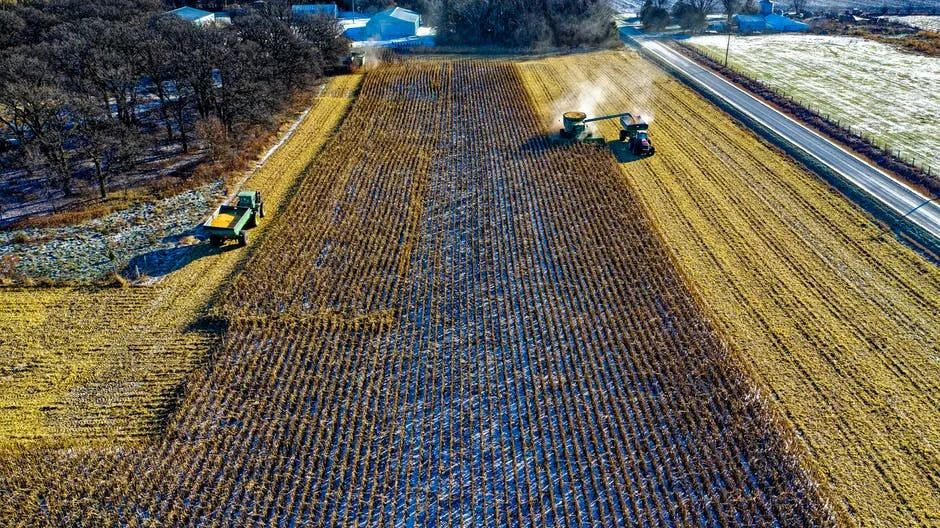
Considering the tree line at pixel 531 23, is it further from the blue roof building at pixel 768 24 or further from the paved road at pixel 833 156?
the blue roof building at pixel 768 24

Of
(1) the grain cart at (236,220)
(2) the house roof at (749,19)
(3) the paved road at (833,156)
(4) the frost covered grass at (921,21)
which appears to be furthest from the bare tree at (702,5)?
(1) the grain cart at (236,220)

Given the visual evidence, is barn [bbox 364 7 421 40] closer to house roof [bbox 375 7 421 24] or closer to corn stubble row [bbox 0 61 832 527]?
house roof [bbox 375 7 421 24]

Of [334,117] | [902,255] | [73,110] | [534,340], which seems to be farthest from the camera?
[334,117]

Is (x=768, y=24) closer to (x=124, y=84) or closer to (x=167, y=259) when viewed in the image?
(x=124, y=84)

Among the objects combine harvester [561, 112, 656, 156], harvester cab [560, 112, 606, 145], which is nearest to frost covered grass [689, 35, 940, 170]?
combine harvester [561, 112, 656, 156]

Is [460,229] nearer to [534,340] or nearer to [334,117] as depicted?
[534,340]

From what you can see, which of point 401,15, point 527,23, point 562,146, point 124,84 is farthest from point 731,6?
point 124,84

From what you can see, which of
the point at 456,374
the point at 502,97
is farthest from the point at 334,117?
the point at 456,374

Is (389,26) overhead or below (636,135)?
overhead
